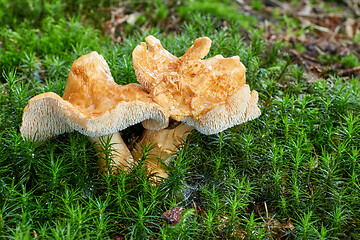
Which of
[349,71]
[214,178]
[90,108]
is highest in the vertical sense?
[90,108]

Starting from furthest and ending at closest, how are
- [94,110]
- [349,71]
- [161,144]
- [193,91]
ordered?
[349,71] → [161,144] → [193,91] → [94,110]

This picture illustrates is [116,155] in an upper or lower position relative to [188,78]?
lower

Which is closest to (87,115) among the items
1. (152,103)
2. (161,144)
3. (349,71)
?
(152,103)

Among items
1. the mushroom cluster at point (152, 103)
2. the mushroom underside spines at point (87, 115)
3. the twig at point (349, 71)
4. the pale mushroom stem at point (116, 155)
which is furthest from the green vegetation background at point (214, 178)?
the twig at point (349, 71)

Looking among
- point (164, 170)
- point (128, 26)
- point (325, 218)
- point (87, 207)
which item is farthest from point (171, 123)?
point (128, 26)

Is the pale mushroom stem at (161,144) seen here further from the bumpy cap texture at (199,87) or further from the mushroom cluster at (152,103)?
the bumpy cap texture at (199,87)

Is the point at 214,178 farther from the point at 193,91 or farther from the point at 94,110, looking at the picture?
the point at 94,110

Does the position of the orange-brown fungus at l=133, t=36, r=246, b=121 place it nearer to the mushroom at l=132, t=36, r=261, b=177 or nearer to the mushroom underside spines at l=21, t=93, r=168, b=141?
the mushroom at l=132, t=36, r=261, b=177

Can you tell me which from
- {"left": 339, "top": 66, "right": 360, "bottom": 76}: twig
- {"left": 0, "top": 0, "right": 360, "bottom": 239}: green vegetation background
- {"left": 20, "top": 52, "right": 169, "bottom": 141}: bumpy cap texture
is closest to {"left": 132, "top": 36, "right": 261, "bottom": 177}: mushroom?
{"left": 20, "top": 52, "right": 169, "bottom": 141}: bumpy cap texture
